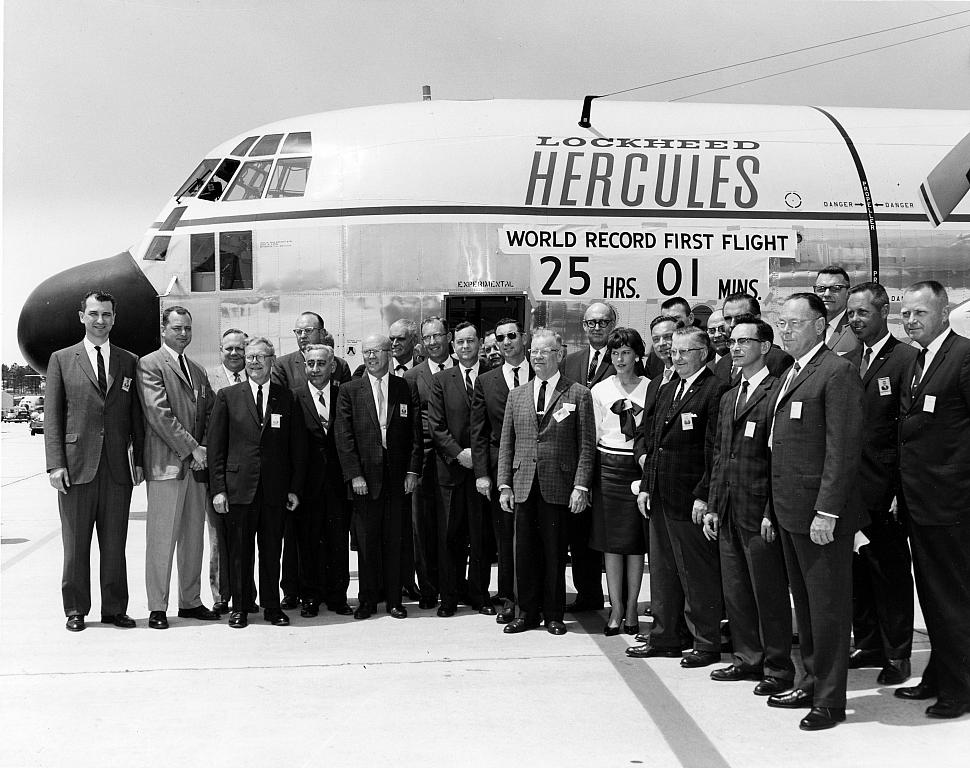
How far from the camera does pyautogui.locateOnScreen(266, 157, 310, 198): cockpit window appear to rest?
9.94m

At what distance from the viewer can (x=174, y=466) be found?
281 inches

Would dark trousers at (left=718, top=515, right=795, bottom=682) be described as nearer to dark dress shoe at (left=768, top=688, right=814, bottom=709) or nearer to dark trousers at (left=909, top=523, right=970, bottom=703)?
dark dress shoe at (left=768, top=688, right=814, bottom=709)

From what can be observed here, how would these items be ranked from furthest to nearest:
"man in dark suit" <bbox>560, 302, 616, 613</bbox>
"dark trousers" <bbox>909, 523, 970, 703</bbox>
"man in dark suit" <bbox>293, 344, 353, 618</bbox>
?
"man in dark suit" <bbox>293, 344, 353, 618</bbox>, "man in dark suit" <bbox>560, 302, 616, 613</bbox>, "dark trousers" <bbox>909, 523, 970, 703</bbox>

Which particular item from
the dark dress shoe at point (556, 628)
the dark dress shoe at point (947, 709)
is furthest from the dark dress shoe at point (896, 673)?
the dark dress shoe at point (556, 628)

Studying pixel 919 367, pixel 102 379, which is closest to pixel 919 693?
pixel 919 367

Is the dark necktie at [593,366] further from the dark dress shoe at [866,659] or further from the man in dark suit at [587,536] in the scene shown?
the dark dress shoe at [866,659]

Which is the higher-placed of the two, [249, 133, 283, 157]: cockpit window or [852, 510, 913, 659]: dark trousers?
[249, 133, 283, 157]: cockpit window

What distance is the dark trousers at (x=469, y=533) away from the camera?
7266 mm

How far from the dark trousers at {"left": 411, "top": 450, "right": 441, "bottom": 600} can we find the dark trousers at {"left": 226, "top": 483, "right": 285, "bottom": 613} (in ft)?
3.87

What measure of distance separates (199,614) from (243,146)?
18.5 feet

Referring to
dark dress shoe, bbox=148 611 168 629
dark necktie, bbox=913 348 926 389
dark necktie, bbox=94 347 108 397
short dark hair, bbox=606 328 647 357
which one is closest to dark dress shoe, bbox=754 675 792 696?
dark necktie, bbox=913 348 926 389

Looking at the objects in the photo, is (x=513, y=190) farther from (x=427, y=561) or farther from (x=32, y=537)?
(x=32, y=537)

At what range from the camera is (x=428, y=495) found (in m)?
7.60

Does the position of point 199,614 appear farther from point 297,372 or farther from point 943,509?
point 943,509
